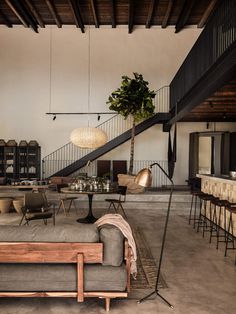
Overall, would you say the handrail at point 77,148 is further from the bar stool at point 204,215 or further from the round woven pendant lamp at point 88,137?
the bar stool at point 204,215

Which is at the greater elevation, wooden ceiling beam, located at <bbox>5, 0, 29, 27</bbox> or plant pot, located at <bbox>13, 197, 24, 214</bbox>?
wooden ceiling beam, located at <bbox>5, 0, 29, 27</bbox>

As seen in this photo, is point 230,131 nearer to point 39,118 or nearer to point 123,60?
point 123,60

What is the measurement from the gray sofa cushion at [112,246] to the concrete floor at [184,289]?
1.64 feet

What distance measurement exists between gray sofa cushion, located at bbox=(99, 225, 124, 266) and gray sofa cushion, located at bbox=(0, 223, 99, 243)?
0.09 m

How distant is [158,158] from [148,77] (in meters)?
3.39

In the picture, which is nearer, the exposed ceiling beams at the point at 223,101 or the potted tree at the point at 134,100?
the exposed ceiling beams at the point at 223,101

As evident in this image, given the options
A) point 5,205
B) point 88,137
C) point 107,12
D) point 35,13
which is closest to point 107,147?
point 88,137

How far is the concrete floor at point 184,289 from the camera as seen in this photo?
287cm

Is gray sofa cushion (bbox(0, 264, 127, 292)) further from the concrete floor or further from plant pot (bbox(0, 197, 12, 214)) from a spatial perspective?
plant pot (bbox(0, 197, 12, 214))

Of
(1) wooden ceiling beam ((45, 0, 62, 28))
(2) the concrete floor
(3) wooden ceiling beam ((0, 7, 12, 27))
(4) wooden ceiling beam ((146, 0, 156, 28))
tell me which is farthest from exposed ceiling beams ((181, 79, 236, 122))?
(3) wooden ceiling beam ((0, 7, 12, 27))

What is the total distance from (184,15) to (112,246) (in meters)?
10.5

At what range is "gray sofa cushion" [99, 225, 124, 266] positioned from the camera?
9.21 feet

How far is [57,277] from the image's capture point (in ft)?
9.16

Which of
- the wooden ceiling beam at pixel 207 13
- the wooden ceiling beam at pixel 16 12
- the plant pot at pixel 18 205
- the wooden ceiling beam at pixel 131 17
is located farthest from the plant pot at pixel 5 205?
the wooden ceiling beam at pixel 207 13
